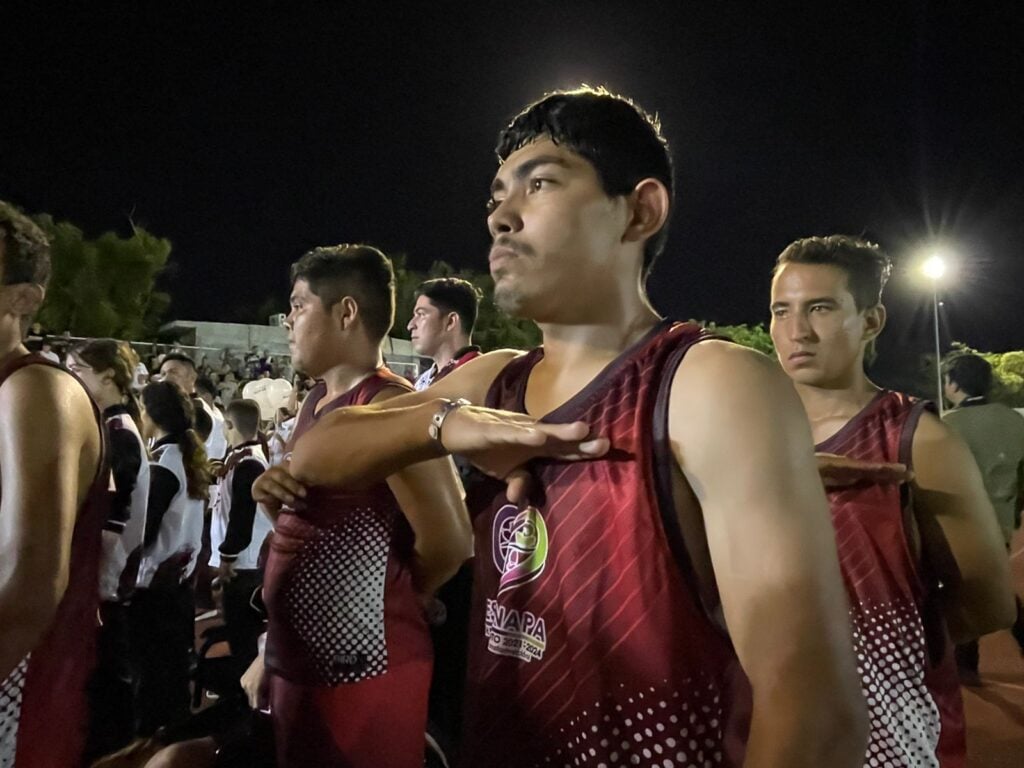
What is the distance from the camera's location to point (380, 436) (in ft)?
5.43

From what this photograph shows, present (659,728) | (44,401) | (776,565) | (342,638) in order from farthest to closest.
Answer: (342,638)
(44,401)
(659,728)
(776,565)

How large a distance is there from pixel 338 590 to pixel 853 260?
6.20 feet

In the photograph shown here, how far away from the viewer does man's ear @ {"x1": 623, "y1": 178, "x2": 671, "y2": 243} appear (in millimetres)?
1541

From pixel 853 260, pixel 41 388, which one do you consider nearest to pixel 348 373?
pixel 41 388

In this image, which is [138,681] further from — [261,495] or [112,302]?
[112,302]

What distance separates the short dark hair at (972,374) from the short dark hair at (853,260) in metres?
3.78

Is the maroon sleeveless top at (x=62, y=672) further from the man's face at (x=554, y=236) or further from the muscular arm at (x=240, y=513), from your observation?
the muscular arm at (x=240, y=513)

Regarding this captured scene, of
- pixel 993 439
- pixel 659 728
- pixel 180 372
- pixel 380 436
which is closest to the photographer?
pixel 659 728

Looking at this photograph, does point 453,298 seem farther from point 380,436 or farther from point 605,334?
point 605,334

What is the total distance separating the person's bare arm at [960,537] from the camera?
7.29 ft

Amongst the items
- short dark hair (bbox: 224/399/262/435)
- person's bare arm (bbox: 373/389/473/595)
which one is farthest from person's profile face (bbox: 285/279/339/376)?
short dark hair (bbox: 224/399/262/435)

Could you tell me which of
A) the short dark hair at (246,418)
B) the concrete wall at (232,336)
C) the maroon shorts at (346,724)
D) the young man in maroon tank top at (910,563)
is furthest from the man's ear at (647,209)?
the concrete wall at (232,336)

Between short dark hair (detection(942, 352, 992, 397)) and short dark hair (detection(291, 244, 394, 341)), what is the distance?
4510 mm

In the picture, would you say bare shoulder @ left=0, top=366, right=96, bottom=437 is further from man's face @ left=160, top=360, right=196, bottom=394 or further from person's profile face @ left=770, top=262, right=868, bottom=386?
man's face @ left=160, top=360, right=196, bottom=394
